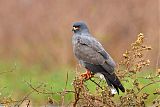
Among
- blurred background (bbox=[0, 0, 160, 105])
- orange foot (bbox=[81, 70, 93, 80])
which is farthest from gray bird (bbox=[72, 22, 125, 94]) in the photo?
blurred background (bbox=[0, 0, 160, 105])

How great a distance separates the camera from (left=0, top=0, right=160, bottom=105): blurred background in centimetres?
1384

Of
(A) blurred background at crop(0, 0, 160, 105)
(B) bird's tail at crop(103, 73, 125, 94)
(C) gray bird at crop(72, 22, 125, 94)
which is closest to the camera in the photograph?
(B) bird's tail at crop(103, 73, 125, 94)

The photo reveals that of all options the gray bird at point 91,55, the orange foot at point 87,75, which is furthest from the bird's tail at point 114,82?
the orange foot at point 87,75

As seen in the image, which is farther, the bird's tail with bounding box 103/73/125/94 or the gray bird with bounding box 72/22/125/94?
the gray bird with bounding box 72/22/125/94

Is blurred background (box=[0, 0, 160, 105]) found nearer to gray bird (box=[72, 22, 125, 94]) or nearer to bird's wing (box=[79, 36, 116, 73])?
gray bird (box=[72, 22, 125, 94])

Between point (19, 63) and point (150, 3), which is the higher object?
point (150, 3)

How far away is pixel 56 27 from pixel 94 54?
7133 millimetres

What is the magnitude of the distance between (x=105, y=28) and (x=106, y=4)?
0.57m

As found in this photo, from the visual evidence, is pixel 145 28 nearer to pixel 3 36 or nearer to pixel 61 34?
pixel 61 34

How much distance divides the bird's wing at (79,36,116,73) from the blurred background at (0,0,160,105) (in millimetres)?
6476

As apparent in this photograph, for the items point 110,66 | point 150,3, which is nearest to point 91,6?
point 150,3

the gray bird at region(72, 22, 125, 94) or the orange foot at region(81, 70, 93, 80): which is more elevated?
the gray bird at region(72, 22, 125, 94)

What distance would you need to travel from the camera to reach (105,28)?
46.0ft

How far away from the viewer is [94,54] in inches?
274
